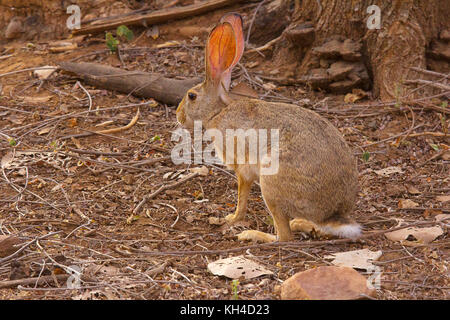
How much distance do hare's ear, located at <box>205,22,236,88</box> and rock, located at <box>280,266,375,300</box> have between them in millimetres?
2293

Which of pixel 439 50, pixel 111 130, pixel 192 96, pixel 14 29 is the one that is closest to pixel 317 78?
pixel 439 50

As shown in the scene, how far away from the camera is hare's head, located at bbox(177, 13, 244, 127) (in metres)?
5.25

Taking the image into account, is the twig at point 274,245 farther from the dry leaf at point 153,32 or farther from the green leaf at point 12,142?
the dry leaf at point 153,32

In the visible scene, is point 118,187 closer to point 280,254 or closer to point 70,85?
point 280,254

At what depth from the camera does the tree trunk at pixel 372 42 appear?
23.9 ft

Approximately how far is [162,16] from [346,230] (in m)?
5.51

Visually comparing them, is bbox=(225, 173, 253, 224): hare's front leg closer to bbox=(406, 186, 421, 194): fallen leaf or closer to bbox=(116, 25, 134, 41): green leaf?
bbox=(406, 186, 421, 194): fallen leaf

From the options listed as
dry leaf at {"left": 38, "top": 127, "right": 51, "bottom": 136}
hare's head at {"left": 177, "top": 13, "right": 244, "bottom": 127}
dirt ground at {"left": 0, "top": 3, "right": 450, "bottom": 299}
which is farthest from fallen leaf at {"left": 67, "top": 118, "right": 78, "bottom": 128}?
hare's head at {"left": 177, "top": 13, "right": 244, "bottom": 127}

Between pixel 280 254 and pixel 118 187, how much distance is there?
2114 millimetres

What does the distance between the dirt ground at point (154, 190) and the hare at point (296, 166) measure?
0.72ft

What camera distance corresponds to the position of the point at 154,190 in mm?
6074

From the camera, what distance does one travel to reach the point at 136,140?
7059 mm

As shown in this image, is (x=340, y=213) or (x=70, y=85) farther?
(x=70, y=85)
